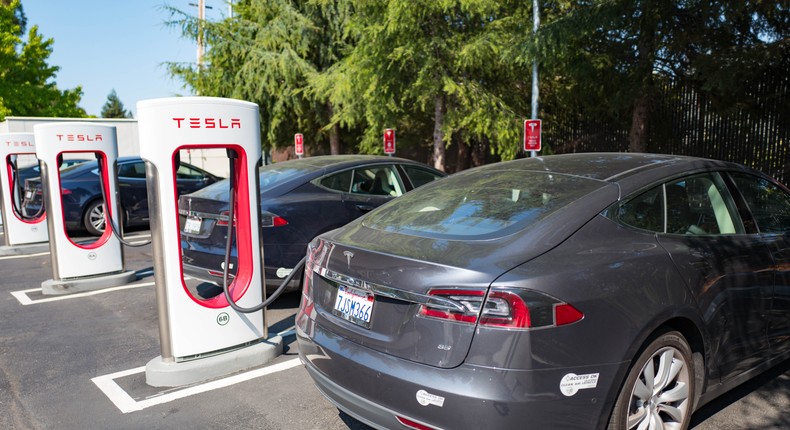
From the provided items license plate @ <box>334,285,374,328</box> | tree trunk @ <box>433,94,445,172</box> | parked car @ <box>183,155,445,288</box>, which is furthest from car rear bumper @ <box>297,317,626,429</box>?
tree trunk @ <box>433,94,445,172</box>

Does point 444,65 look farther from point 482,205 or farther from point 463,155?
point 482,205

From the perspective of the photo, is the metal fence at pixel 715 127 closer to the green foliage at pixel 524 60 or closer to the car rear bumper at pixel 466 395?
the green foliage at pixel 524 60

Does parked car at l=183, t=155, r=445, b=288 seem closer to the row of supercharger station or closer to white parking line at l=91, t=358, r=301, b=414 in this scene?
the row of supercharger station

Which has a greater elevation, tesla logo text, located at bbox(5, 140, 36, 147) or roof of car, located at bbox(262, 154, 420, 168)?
tesla logo text, located at bbox(5, 140, 36, 147)

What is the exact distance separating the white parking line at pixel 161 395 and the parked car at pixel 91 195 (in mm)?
6509

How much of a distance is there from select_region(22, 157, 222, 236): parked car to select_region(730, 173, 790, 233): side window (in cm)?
896

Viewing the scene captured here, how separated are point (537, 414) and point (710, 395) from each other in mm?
1363

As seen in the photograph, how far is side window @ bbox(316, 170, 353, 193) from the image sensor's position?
5895mm

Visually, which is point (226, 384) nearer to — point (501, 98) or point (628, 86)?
point (628, 86)

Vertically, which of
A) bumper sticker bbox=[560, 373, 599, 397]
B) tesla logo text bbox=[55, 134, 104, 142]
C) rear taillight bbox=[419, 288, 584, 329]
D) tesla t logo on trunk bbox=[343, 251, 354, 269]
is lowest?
bumper sticker bbox=[560, 373, 599, 397]

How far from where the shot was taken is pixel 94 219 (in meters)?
10.5

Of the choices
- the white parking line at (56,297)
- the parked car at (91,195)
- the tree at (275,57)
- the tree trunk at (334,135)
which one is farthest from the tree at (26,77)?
the white parking line at (56,297)

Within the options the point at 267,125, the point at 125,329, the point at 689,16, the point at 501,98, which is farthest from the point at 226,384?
the point at 267,125

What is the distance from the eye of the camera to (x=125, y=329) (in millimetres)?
5246
